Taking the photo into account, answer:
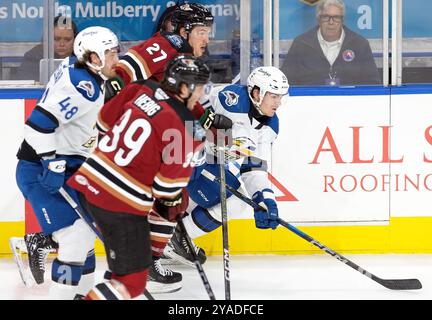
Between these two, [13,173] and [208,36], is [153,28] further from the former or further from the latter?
[13,173]

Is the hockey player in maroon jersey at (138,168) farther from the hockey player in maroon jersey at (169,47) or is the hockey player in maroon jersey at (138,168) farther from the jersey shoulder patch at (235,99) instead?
the jersey shoulder patch at (235,99)

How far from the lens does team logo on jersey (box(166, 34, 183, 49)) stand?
4.55 metres

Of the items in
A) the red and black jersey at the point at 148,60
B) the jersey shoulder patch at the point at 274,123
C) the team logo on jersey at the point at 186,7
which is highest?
the team logo on jersey at the point at 186,7

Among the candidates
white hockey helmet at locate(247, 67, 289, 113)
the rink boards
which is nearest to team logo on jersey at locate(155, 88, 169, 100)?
white hockey helmet at locate(247, 67, 289, 113)

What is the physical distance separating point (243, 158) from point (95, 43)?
0.90m

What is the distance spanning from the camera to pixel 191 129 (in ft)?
11.6

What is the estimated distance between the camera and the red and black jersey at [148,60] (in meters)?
4.48

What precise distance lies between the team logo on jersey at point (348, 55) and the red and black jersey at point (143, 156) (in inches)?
70.4

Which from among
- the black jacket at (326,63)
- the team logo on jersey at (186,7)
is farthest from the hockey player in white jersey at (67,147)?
the black jacket at (326,63)

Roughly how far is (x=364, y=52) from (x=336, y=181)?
0.64m

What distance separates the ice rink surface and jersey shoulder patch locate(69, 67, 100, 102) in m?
0.88

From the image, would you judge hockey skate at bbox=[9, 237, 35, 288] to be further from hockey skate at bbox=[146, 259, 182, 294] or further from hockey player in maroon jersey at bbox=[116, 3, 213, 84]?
hockey player in maroon jersey at bbox=[116, 3, 213, 84]

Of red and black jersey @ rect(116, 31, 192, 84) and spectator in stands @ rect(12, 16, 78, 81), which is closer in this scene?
red and black jersey @ rect(116, 31, 192, 84)
